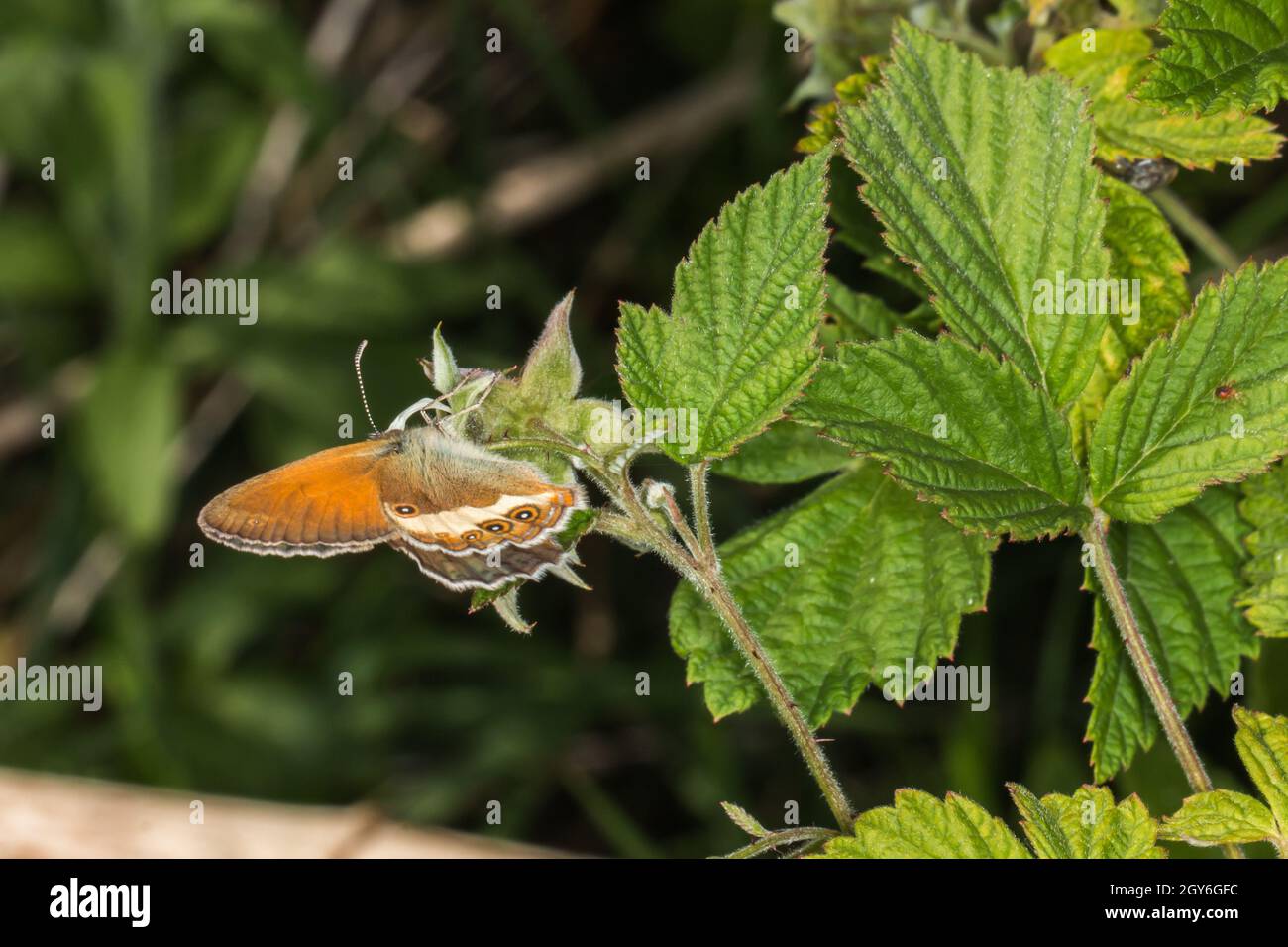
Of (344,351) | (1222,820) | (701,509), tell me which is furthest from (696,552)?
(344,351)

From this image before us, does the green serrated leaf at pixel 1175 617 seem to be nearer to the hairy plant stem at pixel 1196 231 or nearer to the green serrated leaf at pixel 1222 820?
the green serrated leaf at pixel 1222 820

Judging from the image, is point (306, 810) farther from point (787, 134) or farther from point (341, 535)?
point (787, 134)

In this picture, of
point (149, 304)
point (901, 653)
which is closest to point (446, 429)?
point (901, 653)

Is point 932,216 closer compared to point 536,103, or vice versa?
point 932,216

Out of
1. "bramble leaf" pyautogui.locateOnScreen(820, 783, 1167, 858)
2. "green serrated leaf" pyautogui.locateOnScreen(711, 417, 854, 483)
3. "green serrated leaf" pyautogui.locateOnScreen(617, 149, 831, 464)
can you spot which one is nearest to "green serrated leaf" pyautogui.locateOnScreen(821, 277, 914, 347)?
"green serrated leaf" pyautogui.locateOnScreen(711, 417, 854, 483)

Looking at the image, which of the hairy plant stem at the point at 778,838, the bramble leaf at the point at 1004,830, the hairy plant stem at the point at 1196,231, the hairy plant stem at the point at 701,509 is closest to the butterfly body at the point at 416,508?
the hairy plant stem at the point at 701,509
